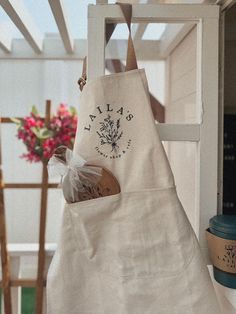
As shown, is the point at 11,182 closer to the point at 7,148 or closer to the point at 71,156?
the point at 7,148

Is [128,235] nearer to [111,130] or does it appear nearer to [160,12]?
[111,130]

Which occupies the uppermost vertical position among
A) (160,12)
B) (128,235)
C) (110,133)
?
(160,12)

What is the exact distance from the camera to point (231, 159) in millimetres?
1176

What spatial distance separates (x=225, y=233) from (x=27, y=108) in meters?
1.70

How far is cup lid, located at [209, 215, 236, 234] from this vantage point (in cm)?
83

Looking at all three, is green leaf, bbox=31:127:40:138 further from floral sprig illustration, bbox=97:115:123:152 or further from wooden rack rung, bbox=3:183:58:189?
floral sprig illustration, bbox=97:115:123:152

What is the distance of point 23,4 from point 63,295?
1.23 meters

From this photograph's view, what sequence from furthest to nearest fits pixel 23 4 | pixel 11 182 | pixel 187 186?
pixel 11 182 → pixel 23 4 → pixel 187 186

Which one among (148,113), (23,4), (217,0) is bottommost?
(148,113)

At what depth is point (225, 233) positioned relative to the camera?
33.1 inches

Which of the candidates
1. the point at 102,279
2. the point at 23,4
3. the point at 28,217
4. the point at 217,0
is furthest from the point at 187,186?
the point at 28,217

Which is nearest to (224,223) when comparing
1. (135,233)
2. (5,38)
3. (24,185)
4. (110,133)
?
(135,233)

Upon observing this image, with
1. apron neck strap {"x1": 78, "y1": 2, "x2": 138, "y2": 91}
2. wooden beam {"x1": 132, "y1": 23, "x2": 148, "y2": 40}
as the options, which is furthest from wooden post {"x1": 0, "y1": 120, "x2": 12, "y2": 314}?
apron neck strap {"x1": 78, "y1": 2, "x2": 138, "y2": 91}

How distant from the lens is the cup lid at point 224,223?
83 cm
